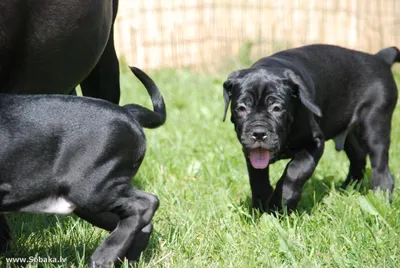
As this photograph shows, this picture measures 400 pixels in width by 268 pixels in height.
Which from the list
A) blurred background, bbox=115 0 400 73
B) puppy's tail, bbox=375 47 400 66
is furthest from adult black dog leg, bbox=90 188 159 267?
blurred background, bbox=115 0 400 73

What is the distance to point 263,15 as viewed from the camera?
10633 mm

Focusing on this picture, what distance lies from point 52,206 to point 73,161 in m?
0.22

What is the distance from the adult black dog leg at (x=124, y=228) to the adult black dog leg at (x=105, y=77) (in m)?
1.16

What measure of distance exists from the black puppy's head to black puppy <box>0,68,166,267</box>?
3.19 feet

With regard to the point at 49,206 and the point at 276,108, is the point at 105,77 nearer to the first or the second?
the point at 276,108

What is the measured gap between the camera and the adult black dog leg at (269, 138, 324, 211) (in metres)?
4.29

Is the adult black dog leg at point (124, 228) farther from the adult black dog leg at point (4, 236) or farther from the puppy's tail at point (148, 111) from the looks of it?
the adult black dog leg at point (4, 236)

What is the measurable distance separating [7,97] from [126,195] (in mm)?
678

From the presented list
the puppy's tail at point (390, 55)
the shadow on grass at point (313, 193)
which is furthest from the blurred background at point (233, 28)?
the shadow on grass at point (313, 193)

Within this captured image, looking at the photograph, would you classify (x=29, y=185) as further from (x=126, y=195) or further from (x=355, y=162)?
(x=355, y=162)

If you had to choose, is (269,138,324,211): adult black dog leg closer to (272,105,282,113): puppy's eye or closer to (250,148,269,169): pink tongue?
(250,148,269,169): pink tongue

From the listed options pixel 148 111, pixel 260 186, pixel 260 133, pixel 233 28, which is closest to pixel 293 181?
pixel 260 186

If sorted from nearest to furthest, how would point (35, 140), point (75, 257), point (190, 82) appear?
point (35, 140), point (75, 257), point (190, 82)

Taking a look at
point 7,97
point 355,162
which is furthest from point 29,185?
point 355,162
